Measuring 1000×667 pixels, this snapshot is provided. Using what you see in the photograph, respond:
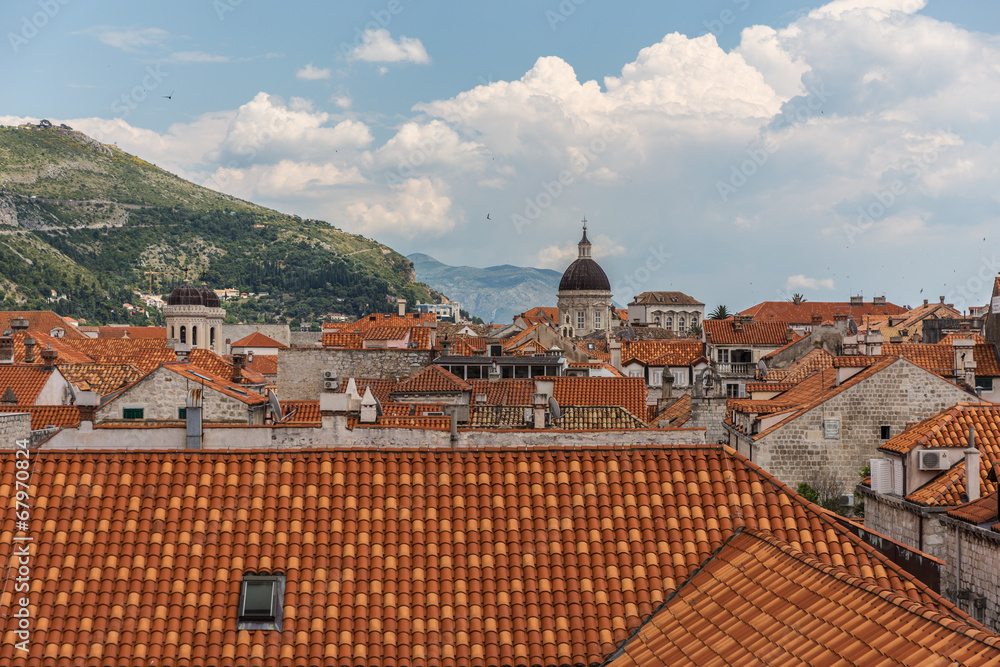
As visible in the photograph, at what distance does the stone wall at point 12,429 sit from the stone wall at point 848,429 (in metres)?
20.0

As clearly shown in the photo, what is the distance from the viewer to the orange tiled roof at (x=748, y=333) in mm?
91562

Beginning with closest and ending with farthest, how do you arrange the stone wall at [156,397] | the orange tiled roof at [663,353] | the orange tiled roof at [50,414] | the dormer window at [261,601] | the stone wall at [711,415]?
the dormer window at [261,601] → the stone wall at [156,397] → the orange tiled roof at [50,414] → the stone wall at [711,415] → the orange tiled roof at [663,353]

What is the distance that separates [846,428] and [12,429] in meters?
22.4

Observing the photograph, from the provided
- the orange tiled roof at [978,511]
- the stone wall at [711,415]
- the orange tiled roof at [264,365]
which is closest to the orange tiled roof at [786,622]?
the orange tiled roof at [978,511]

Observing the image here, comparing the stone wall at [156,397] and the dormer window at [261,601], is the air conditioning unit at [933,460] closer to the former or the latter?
the dormer window at [261,601]

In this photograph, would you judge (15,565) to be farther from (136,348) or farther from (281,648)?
(136,348)

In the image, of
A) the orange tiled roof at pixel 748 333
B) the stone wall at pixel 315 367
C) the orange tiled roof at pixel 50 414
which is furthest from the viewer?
the orange tiled roof at pixel 748 333

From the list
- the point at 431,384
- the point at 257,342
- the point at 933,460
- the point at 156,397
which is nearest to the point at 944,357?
the point at 431,384

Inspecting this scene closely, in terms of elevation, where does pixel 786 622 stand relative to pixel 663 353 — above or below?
below

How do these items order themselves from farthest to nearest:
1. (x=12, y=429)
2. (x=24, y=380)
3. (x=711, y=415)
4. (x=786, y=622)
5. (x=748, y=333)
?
(x=748, y=333)
(x=24, y=380)
(x=711, y=415)
(x=12, y=429)
(x=786, y=622)

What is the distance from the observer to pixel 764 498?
37.1ft

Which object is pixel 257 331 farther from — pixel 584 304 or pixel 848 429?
pixel 848 429

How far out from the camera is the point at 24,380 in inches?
1396

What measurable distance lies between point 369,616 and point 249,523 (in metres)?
1.99
